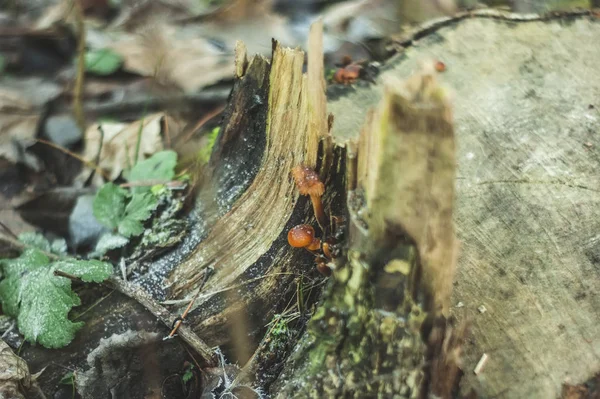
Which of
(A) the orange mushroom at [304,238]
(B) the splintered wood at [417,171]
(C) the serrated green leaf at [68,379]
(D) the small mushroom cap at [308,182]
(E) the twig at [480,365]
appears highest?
(B) the splintered wood at [417,171]

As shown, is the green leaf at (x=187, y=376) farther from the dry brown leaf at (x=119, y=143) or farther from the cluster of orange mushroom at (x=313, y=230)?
the dry brown leaf at (x=119, y=143)

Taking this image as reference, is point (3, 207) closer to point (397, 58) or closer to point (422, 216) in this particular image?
point (397, 58)

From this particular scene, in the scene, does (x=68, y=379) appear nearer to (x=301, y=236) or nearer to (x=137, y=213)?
(x=137, y=213)

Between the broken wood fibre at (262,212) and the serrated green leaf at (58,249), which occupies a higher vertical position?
the broken wood fibre at (262,212)

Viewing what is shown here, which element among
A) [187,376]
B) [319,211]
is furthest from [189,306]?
[319,211]

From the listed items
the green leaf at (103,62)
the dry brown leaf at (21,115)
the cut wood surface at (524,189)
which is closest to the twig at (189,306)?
the cut wood surface at (524,189)

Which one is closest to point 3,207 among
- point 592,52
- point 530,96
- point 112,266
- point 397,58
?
point 112,266
